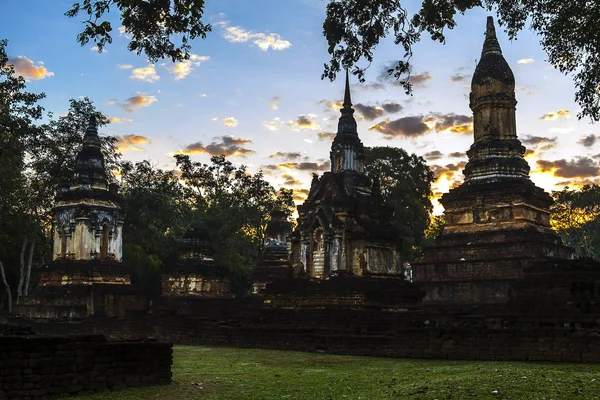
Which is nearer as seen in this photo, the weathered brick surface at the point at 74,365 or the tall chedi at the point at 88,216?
the weathered brick surface at the point at 74,365

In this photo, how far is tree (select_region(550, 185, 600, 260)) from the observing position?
189 ft

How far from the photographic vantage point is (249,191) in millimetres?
53656

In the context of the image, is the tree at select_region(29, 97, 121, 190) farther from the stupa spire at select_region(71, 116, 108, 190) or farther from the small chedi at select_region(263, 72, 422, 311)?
the small chedi at select_region(263, 72, 422, 311)

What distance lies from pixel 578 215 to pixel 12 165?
4767cm

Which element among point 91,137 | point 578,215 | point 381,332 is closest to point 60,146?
point 91,137

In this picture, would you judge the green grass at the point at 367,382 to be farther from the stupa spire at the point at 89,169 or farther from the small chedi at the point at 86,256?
the stupa spire at the point at 89,169

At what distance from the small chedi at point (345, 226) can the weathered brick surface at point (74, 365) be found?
59.0ft

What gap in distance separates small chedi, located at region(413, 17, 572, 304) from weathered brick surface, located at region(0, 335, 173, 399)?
15569 millimetres

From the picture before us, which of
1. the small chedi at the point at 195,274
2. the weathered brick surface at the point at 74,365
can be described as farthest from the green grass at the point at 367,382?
the small chedi at the point at 195,274

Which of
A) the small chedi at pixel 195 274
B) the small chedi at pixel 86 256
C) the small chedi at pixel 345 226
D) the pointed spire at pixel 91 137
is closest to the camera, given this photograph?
the small chedi at pixel 345 226

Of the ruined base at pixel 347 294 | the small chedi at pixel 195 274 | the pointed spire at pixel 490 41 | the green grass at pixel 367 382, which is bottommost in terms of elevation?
the green grass at pixel 367 382

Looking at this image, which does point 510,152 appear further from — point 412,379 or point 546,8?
point 412,379

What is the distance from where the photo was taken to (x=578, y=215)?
5947 cm

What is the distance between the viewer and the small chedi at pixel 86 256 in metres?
30.4
